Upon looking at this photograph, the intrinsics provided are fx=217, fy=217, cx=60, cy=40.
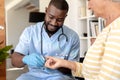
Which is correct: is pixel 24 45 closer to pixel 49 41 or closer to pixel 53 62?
pixel 49 41

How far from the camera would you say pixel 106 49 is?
86 centimetres

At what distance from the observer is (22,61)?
4.59 ft

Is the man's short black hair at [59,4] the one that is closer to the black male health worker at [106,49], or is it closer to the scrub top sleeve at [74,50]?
the scrub top sleeve at [74,50]

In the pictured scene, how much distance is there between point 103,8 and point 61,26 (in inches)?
25.1

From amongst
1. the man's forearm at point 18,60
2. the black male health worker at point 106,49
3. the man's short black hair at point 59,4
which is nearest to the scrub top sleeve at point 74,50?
the man's short black hair at point 59,4

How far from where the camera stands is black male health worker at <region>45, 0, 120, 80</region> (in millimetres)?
820

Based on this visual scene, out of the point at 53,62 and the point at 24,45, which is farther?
the point at 24,45

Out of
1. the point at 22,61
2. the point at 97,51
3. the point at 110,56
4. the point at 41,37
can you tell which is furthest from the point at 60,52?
the point at 110,56

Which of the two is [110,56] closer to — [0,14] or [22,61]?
[22,61]

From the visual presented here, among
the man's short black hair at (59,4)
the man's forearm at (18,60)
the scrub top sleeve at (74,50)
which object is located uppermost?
the man's short black hair at (59,4)

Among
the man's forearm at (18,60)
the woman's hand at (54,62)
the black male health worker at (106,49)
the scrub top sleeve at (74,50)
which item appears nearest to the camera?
the black male health worker at (106,49)

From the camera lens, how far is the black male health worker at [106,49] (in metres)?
0.82

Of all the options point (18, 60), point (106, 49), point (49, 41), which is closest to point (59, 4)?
point (49, 41)

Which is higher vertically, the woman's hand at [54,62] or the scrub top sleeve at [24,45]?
the scrub top sleeve at [24,45]
